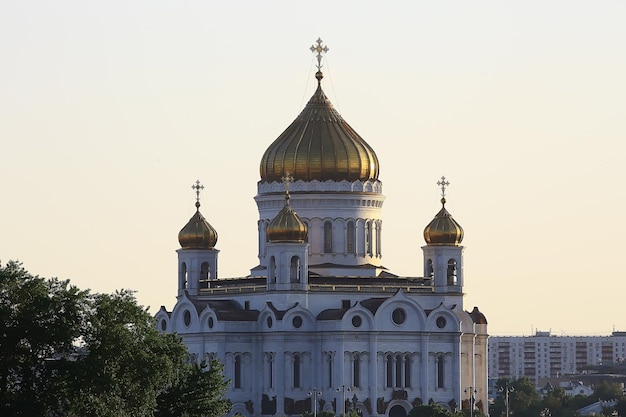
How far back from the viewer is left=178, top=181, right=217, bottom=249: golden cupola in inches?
4412

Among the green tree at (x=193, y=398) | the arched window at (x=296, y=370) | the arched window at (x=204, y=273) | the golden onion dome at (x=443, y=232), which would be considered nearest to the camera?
the green tree at (x=193, y=398)

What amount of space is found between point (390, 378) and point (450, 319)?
135 inches

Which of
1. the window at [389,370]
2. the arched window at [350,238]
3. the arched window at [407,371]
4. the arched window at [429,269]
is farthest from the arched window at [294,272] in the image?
the arched window at [429,269]

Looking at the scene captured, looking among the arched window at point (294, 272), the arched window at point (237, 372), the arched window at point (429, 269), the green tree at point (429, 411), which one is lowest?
the green tree at point (429, 411)

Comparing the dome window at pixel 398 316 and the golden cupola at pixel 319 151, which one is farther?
the golden cupola at pixel 319 151

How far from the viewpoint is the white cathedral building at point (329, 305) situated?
105688 mm

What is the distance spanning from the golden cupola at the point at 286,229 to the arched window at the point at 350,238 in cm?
406

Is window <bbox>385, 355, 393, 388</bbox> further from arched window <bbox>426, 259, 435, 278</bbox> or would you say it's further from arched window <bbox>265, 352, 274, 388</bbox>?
arched window <bbox>426, 259, 435, 278</bbox>

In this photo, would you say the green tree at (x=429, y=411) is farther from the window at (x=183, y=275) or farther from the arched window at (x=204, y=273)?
the window at (x=183, y=275)

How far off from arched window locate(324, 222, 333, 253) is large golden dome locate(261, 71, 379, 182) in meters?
1.94

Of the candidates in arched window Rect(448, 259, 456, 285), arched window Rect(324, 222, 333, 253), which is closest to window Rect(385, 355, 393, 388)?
arched window Rect(448, 259, 456, 285)

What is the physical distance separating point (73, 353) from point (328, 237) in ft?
135

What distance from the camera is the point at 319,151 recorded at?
11056 centimetres

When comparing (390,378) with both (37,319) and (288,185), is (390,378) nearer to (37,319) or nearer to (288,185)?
(288,185)
